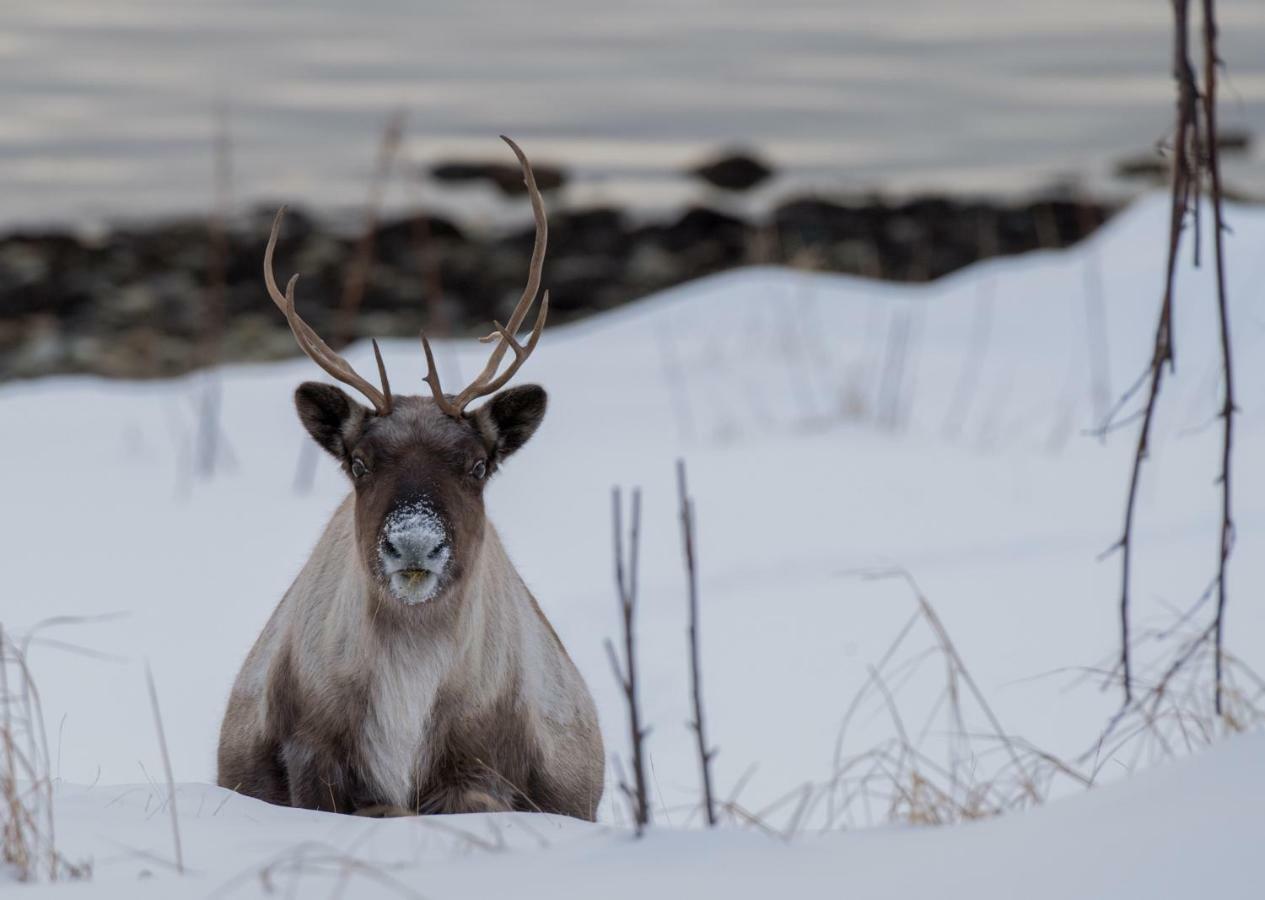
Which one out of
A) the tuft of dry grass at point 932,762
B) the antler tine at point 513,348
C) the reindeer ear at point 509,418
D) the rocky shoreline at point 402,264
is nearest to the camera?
the tuft of dry grass at point 932,762

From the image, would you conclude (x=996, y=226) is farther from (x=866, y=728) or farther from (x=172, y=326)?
(x=866, y=728)

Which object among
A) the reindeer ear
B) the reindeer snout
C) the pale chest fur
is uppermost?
the reindeer ear

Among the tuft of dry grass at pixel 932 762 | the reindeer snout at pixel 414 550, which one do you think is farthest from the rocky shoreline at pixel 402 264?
the reindeer snout at pixel 414 550

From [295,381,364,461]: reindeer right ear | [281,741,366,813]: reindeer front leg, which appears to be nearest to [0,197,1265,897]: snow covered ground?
[281,741,366,813]: reindeer front leg

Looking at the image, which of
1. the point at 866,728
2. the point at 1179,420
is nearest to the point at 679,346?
the point at 1179,420

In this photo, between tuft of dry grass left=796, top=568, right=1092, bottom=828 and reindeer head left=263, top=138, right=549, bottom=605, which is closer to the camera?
tuft of dry grass left=796, top=568, right=1092, bottom=828

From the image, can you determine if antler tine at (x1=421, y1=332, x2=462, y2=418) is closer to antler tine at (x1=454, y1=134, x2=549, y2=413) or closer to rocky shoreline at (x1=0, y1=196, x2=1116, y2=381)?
antler tine at (x1=454, y1=134, x2=549, y2=413)

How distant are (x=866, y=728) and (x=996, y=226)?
863 inches

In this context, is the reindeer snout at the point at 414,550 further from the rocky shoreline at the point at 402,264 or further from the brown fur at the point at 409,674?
the rocky shoreline at the point at 402,264

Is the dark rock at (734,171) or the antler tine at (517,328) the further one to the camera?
the dark rock at (734,171)

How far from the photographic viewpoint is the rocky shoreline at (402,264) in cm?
2208

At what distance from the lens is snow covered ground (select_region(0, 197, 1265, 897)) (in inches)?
135

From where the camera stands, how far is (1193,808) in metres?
3.41

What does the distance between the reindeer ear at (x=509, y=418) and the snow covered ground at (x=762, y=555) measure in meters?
1.25
